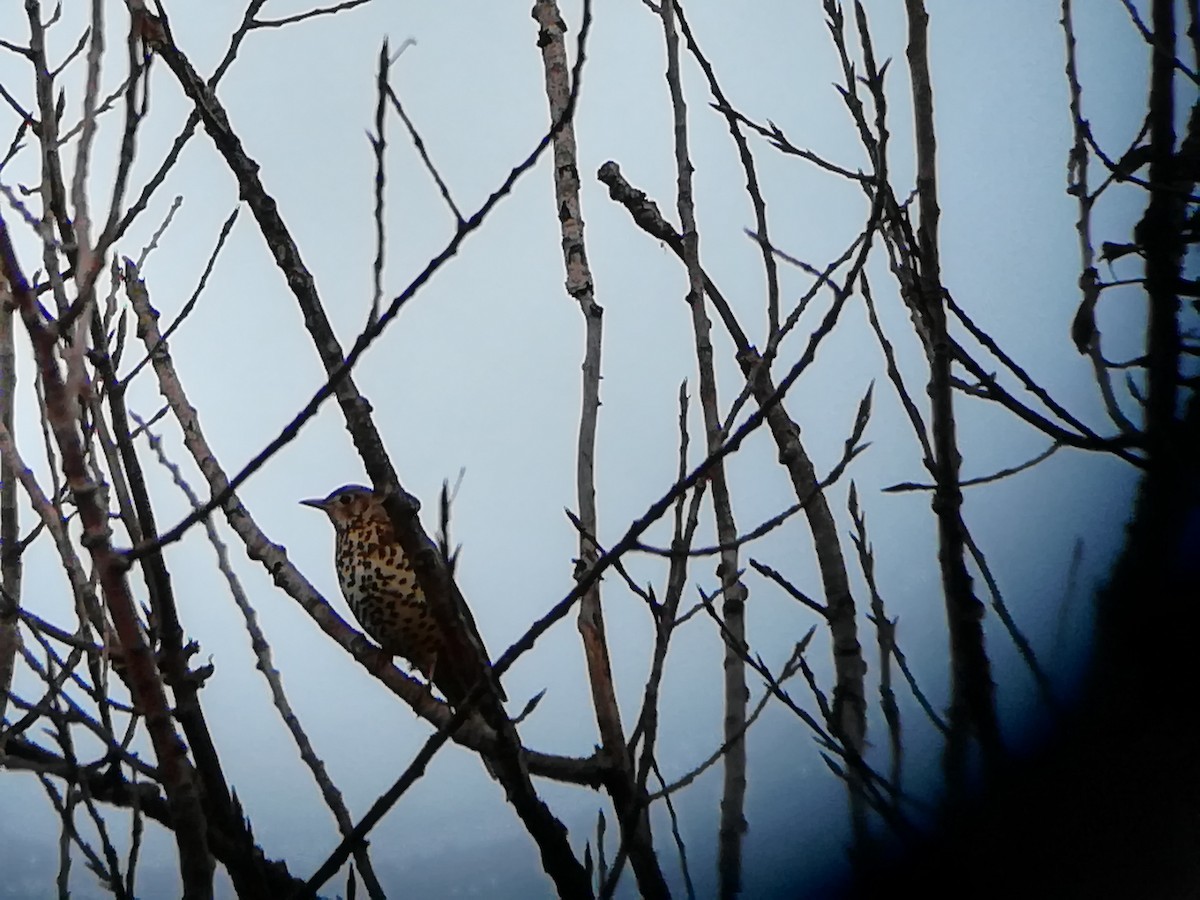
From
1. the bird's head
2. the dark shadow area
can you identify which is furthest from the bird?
the dark shadow area

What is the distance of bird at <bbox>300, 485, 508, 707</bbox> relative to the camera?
4.78 feet

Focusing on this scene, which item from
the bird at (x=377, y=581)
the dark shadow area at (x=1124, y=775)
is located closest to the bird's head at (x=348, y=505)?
the bird at (x=377, y=581)

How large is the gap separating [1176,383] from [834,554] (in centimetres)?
33

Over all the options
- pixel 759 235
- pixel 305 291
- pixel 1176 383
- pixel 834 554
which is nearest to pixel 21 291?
pixel 305 291

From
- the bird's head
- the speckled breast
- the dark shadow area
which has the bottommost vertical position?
the dark shadow area

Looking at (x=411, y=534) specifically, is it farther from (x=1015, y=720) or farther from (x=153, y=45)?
(x=1015, y=720)

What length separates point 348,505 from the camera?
4.93ft

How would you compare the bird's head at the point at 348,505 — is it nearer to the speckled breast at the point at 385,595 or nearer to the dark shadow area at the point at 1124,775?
the speckled breast at the point at 385,595

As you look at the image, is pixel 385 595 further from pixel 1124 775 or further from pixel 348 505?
pixel 1124 775

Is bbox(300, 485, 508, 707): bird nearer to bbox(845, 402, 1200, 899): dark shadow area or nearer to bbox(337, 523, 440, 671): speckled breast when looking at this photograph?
bbox(337, 523, 440, 671): speckled breast

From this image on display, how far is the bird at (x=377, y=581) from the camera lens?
1.46 metres

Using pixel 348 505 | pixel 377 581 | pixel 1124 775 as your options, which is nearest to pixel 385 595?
pixel 377 581

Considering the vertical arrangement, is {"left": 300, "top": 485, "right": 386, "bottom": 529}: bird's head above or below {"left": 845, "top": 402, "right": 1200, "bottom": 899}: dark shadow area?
above

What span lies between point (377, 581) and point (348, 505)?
0.36ft
